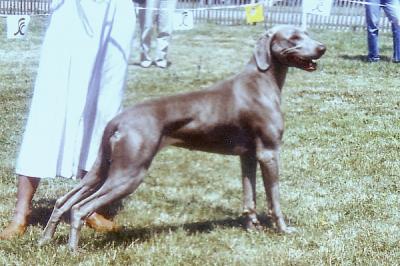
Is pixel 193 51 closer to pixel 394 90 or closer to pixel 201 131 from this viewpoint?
pixel 394 90

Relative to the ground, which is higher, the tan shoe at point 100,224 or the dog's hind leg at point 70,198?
the dog's hind leg at point 70,198

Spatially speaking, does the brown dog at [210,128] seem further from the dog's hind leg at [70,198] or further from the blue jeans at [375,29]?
the blue jeans at [375,29]

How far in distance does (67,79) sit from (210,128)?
0.75 m

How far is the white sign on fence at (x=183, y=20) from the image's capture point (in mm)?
5762

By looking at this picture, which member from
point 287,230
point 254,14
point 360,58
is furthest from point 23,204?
point 360,58

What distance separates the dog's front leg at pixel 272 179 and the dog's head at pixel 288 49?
1.30 ft

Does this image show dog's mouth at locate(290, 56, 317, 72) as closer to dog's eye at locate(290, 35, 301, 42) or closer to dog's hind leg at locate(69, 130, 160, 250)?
dog's eye at locate(290, 35, 301, 42)

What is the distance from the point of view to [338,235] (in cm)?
350

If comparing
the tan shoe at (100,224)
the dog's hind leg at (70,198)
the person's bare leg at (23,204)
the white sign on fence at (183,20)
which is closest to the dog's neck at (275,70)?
the dog's hind leg at (70,198)

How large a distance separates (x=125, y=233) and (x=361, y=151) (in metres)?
2.36

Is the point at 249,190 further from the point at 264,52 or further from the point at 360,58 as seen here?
the point at 360,58

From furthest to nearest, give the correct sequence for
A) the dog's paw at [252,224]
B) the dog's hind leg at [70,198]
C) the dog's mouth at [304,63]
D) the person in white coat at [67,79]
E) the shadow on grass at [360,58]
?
1. the shadow on grass at [360,58]
2. the dog's paw at [252,224]
3. the person in white coat at [67,79]
4. the dog's mouth at [304,63]
5. the dog's hind leg at [70,198]

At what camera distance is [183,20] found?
19.7 feet

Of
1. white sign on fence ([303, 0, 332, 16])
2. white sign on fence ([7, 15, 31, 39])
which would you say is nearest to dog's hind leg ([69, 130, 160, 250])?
white sign on fence ([7, 15, 31, 39])
